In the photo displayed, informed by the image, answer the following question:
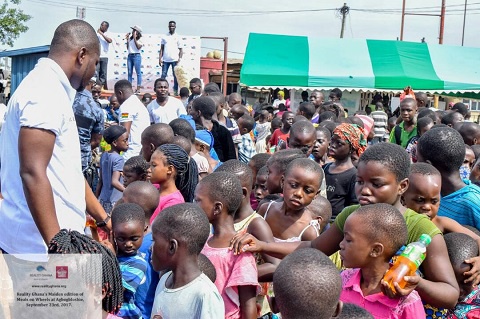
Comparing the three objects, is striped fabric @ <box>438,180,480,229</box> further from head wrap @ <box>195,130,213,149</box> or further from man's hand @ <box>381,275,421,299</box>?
head wrap @ <box>195,130,213,149</box>

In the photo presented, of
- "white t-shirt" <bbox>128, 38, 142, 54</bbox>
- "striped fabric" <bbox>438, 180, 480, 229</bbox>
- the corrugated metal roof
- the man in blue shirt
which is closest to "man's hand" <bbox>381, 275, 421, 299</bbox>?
"striped fabric" <bbox>438, 180, 480, 229</bbox>

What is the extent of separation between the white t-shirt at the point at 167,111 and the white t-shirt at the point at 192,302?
553 cm

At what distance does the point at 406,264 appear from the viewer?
94.6 inches

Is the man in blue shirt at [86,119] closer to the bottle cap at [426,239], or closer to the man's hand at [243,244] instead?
the man's hand at [243,244]

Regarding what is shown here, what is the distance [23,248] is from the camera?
9.66 ft

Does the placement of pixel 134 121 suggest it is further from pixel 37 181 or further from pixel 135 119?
pixel 37 181

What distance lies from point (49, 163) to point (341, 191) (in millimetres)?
2789

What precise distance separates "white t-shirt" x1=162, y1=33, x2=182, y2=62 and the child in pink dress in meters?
11.6

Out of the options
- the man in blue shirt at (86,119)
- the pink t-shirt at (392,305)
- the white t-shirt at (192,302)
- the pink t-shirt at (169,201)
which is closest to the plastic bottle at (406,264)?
the pink t-shirt at (392,305)

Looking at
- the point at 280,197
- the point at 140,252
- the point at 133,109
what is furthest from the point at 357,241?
the point at 133,109

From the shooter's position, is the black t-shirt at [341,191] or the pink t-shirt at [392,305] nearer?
the pink t-shirt at [392,305]

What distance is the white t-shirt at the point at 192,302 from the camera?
2.67 meters

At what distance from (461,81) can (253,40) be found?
6.13 meters

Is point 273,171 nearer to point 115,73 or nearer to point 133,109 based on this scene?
point 133,109
